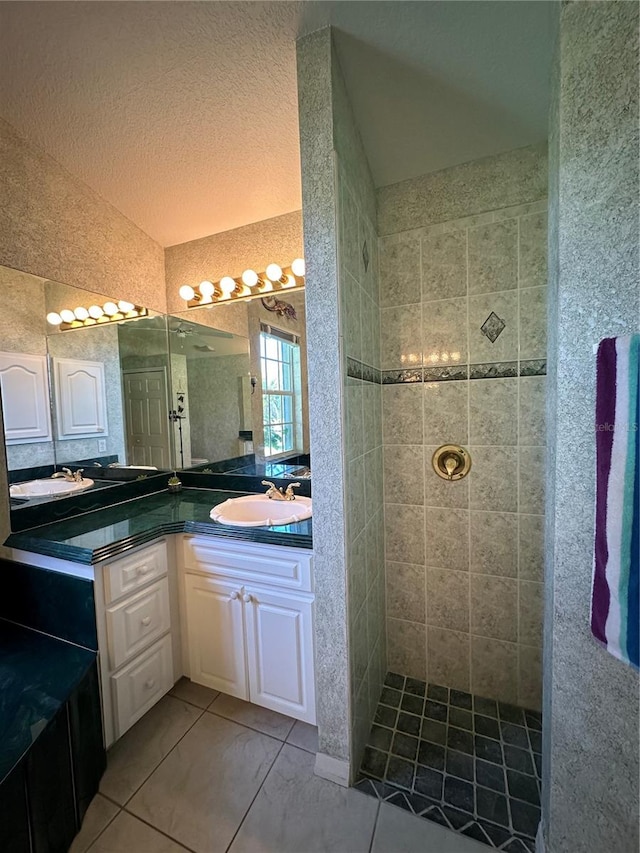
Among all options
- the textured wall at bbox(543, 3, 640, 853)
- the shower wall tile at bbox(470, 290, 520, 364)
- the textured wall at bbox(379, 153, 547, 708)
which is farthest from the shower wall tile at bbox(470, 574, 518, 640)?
the shower wall tile at bbox(470, 290, 520, 364)

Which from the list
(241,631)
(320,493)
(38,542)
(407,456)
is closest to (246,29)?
(320,493)

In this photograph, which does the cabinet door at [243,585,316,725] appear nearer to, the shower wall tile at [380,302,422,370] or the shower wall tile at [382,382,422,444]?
the shower wall tile at [382,382,422,444]

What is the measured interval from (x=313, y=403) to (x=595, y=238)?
858mm

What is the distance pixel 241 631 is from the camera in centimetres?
144

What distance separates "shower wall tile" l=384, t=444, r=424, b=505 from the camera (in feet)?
5.34

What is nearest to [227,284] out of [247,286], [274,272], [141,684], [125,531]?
[247,286]

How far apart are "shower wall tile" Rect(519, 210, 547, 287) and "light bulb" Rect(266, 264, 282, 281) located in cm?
117

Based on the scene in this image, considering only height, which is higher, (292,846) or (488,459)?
(488,459)

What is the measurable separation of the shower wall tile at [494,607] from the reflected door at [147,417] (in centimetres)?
193

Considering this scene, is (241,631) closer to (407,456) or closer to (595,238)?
(407,456)

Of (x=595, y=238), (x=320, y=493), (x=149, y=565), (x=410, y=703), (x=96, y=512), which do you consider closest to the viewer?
(x=595, y=238)

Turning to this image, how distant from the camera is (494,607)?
1.52 metres

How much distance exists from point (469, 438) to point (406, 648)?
1.14m

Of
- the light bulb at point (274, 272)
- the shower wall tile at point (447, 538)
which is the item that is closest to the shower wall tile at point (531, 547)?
the shower wall tile at point (447, 538)
